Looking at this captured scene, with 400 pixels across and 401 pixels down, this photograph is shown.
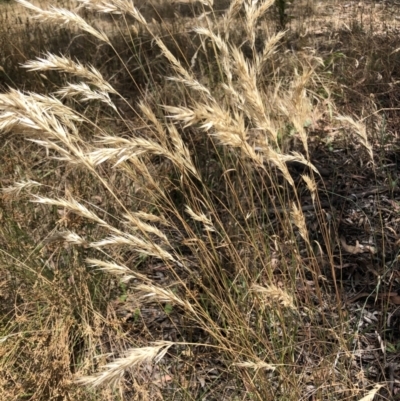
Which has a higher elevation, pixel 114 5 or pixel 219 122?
pixel 114 5

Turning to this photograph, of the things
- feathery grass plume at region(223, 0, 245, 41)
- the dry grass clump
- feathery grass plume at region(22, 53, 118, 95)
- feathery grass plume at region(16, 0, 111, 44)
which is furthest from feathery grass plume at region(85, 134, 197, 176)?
feathery grass plume at region(223, 0, 245, 41)

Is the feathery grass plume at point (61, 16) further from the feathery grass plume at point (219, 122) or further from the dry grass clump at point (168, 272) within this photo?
the feathery grass plume at point (219, 122)

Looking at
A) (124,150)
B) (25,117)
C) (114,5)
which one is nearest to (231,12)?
(114,5)

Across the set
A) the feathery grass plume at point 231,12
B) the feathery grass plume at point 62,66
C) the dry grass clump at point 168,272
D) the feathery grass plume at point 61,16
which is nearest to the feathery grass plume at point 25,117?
the dry grass clump at point 168,272

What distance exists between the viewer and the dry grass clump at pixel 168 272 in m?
1.18

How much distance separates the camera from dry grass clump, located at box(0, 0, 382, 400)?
118cm

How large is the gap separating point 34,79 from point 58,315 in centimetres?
247

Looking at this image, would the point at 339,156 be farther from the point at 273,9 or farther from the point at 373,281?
the point at 273,9

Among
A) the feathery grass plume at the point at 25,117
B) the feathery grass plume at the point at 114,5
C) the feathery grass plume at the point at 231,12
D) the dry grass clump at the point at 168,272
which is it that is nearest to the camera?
the feathery grass plume at the point at 25,117

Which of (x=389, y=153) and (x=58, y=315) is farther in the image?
(x=389, y=153)

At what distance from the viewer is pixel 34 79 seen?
3.74 meters

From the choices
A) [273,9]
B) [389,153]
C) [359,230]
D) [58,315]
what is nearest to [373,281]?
[359,230]

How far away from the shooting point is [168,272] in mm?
2338

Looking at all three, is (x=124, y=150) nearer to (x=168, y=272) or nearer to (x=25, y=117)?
(x=25, y=117)
